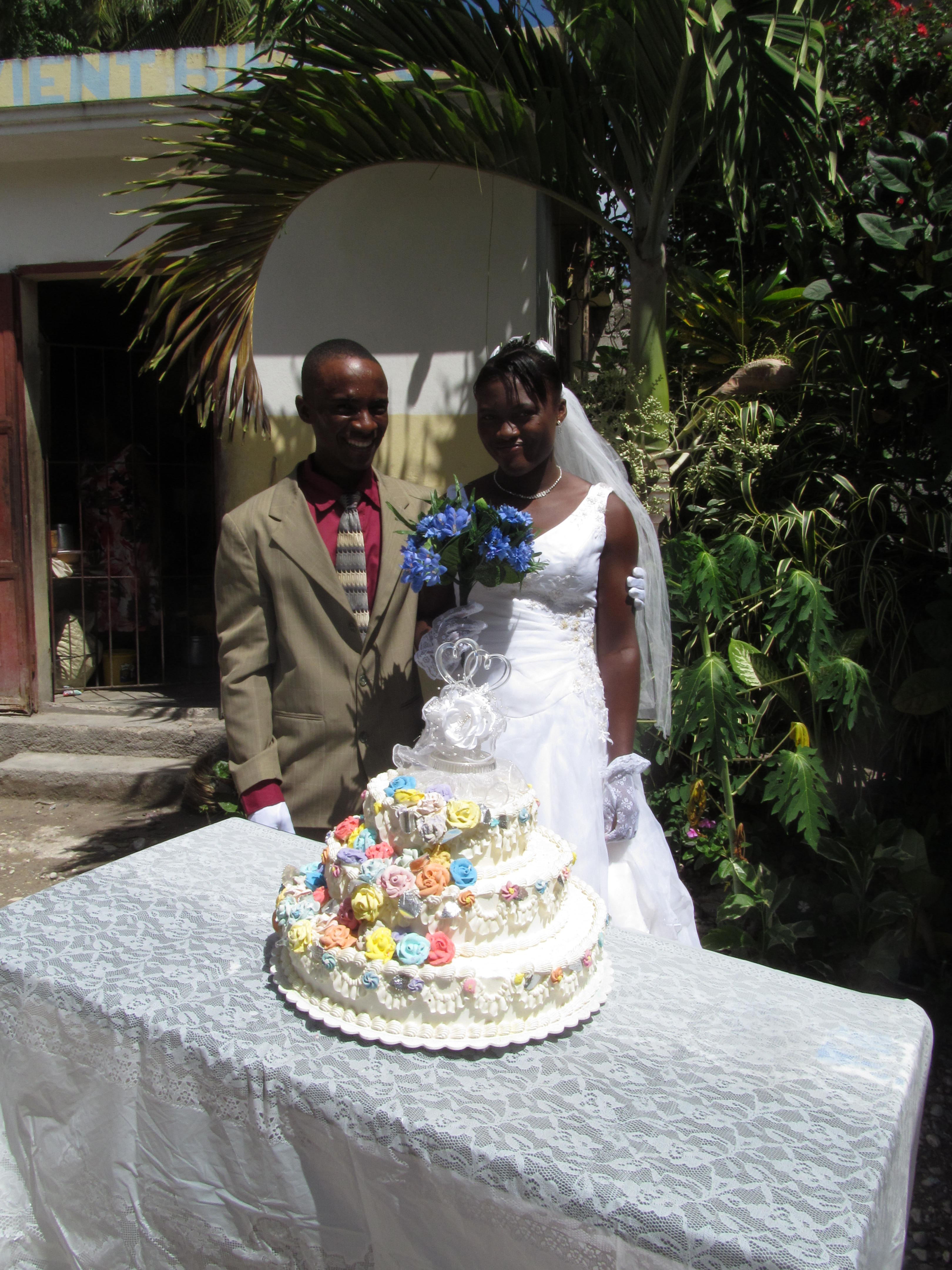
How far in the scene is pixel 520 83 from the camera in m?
3.65

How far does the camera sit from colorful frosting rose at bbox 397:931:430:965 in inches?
53.3

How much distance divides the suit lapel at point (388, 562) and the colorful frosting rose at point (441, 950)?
1094 millimetres

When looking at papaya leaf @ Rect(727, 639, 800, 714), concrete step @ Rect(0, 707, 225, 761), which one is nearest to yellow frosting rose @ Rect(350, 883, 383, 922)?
papaya leaf @ Rect(727, 639, 800, 714)

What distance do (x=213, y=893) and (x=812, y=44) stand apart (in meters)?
3.25

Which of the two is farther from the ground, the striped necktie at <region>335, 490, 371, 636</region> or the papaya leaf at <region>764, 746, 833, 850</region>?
the striped necktie at <region>335, 490, 371, 636</region>

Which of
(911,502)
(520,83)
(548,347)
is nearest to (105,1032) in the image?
(548,347)

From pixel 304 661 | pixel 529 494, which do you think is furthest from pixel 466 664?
pixel 529 494

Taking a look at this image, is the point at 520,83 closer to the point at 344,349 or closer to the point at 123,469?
the point at 344,349

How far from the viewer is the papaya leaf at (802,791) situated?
10.1 feet

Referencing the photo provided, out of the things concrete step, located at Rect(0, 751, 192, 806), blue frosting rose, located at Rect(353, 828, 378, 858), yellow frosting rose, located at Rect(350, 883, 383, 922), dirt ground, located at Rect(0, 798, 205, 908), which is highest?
blue frosting rose, located at Rect(353, 828, 378, 858)

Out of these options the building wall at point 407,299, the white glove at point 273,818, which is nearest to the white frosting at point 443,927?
the white glove at point 273,818

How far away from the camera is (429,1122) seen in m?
1.17

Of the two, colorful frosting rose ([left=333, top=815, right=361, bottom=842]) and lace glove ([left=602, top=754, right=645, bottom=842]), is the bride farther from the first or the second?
colorful frosting rose ([left=333, top=815, right=361, bottom=842])

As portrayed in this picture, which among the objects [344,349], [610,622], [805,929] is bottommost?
[805,929]
